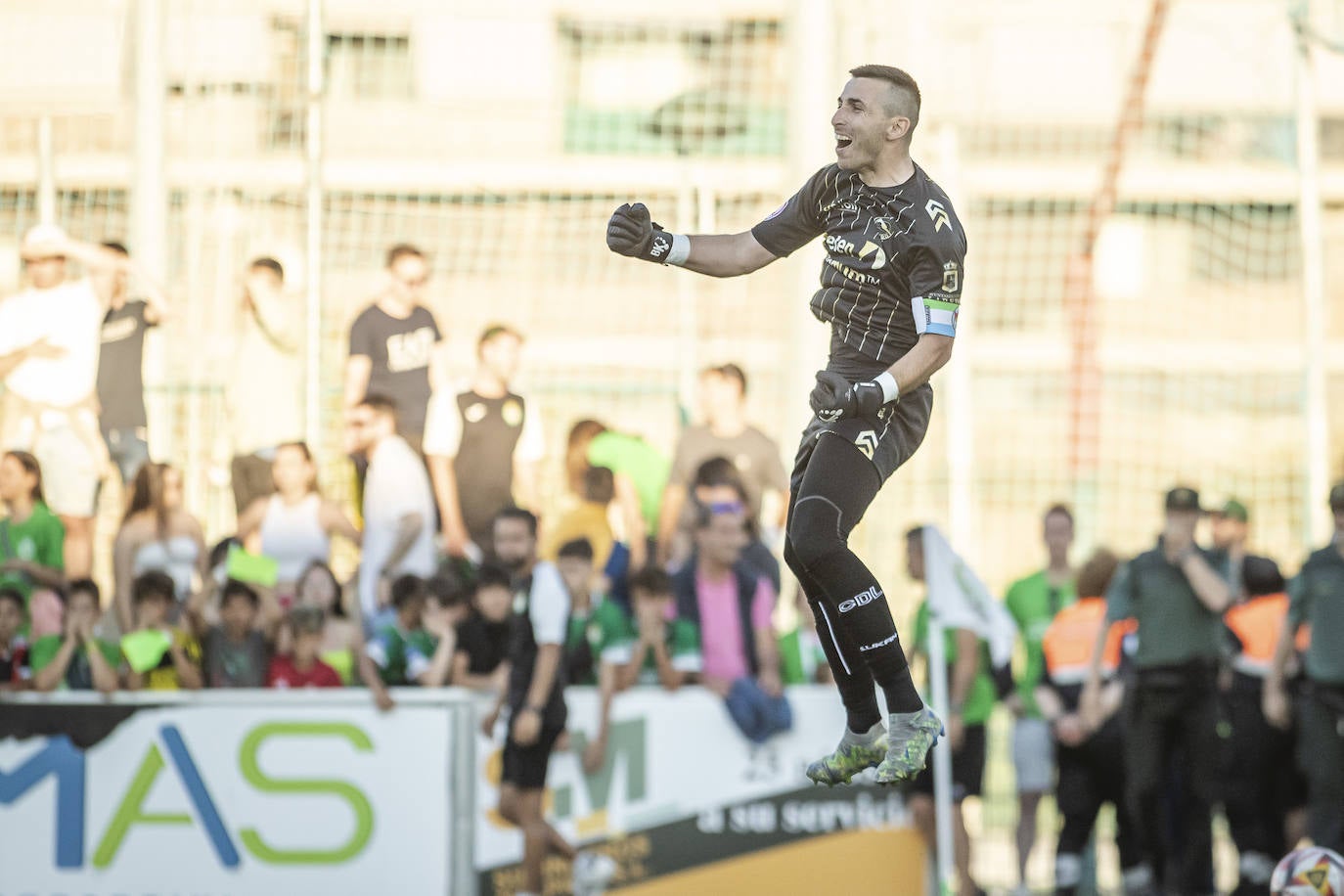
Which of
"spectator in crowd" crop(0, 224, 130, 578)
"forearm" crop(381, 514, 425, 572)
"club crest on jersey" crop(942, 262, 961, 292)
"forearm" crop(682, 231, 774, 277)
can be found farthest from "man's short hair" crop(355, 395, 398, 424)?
"club crest on jersey" crop(942, 262, 961, 292)

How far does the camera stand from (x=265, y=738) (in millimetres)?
9680

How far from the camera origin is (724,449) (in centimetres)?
1062

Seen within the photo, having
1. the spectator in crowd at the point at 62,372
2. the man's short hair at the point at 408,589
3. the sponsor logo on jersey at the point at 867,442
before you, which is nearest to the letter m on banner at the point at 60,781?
the spectator in crowd at the point at 62,372

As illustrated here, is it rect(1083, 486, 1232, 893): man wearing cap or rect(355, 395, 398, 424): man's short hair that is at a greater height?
rect(355, 395, 398, 424): man's short hair

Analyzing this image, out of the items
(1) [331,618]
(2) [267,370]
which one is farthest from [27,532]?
(1) [331,618]

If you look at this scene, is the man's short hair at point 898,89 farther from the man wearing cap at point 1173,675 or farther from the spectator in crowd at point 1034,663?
the spectator in crowd at point 1034,663

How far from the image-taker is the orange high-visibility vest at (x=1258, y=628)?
10773 mm

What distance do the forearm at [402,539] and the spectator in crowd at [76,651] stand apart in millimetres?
1504

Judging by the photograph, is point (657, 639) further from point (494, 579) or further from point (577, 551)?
point (494, 579)

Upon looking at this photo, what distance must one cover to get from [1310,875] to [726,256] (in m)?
3.55

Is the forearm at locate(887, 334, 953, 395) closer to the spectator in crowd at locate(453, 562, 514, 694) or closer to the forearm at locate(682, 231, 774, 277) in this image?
the forearm at locate(682, 231, 774, 277)

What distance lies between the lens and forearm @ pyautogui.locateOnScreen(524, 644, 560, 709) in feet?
31.6

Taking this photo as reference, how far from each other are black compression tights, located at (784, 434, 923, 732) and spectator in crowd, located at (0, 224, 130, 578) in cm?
592

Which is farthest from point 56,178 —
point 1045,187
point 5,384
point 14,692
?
point 1045,187
